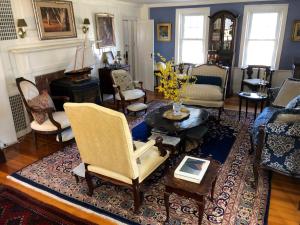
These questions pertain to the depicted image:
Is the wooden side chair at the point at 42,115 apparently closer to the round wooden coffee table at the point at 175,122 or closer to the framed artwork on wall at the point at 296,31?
the round wooden coffee table at the point at 175,122

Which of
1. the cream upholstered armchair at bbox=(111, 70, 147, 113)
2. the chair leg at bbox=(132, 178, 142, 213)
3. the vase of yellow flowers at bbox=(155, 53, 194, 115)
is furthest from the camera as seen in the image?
the cream upholstered armchair at bbox=(111, 70, 147, 113)

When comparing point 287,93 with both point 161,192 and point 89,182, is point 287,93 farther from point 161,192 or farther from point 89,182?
point 89,182

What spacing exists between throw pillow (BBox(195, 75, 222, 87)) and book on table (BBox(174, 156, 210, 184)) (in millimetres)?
2911

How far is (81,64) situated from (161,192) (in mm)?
3099

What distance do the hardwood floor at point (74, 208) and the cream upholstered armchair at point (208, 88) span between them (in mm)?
1840

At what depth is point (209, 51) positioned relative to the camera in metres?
6.18

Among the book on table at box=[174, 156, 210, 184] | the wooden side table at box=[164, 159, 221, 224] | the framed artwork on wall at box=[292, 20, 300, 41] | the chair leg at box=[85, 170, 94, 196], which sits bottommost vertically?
the chair leg at box=[85, 170, 94, 196]

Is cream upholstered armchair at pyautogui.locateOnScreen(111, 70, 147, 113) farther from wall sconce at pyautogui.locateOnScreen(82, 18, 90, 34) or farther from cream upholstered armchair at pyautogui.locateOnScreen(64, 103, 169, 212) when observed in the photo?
cream upholstered armchair at pyautogui.locateOnScreen(64, 103, 169, 212)

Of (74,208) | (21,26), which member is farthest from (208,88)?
(21,26)

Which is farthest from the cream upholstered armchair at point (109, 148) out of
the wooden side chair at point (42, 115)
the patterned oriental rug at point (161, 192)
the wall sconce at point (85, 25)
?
the wall sconce at point (85, 25)

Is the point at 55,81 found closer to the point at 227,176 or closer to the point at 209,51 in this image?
the point at 227,176

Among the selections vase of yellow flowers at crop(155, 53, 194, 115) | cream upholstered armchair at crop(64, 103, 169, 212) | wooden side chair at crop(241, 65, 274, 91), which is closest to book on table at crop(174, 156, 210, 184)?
cream upholstered armchair at crop(64, 103, 169, 212)

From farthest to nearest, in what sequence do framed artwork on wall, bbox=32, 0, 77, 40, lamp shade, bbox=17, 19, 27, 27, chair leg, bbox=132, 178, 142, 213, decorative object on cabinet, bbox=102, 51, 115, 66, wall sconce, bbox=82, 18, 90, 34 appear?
decorative object on cabinet, bbox=102, 51, 115, 66 → wall sconce, bbox=82, 18, 90, 34 → framed artwork on wall, bbox=32, 0, 77, 40 → lamp shade, bbox=17, 19, 27, 27 → chair leg, bbox=132, 178, 142, 213

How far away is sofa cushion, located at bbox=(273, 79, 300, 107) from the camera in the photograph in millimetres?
3670
